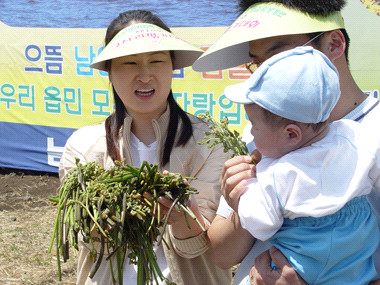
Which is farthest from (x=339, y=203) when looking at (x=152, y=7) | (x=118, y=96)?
(x=152, y=7)

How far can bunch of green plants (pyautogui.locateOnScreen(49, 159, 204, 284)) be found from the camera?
1315 mm

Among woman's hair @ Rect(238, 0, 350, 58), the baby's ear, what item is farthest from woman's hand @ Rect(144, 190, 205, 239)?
woman's hair @ Rect(238, 0, 350, 58)

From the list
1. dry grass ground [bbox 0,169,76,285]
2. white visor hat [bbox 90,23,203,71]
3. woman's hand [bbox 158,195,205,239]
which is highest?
white visor hat [bbox 90,23,203,71]

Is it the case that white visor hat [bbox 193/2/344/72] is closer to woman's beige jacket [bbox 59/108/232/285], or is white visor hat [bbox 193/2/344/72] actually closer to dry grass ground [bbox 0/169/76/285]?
woman's beige jacket [bbox 59/108/232/285]

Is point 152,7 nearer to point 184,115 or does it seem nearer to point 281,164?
point 184,115

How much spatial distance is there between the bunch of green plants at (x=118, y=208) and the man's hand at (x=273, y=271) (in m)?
0.23

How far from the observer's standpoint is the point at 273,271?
48.8 inches

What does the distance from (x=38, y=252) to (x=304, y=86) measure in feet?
10.2

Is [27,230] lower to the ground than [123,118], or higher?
lower

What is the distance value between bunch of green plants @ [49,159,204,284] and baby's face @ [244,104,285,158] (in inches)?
11.6

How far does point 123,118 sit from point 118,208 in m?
0.70

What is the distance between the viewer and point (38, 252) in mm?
3740

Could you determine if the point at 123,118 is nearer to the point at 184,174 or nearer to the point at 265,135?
the point at 184,174

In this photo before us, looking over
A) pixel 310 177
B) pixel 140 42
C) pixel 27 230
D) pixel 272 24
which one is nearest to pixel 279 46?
pixel 272 24
